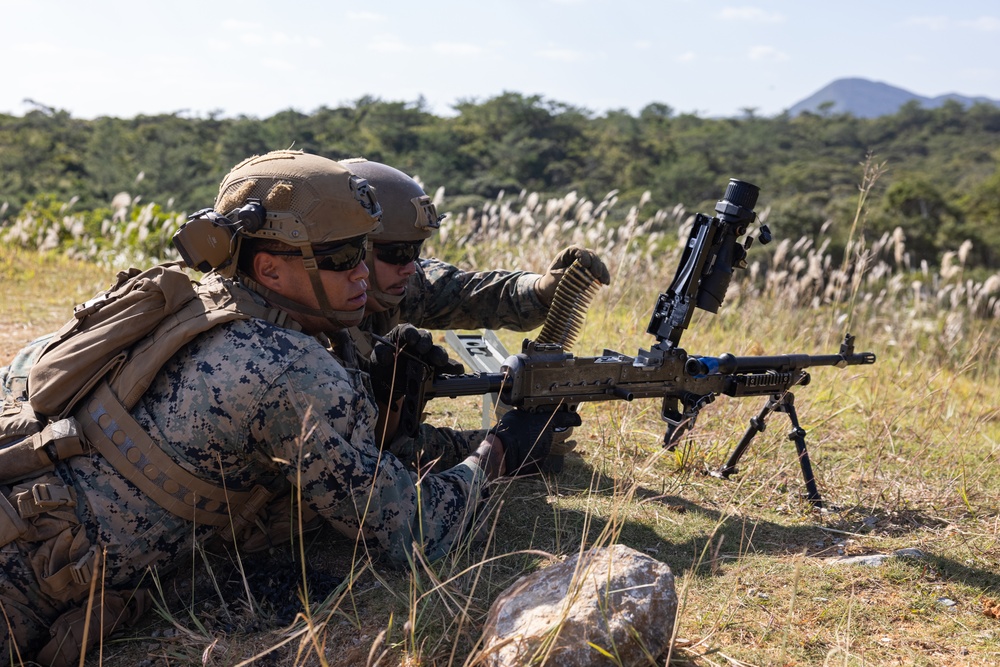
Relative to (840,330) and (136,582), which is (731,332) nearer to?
(840,330)

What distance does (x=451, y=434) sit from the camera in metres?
4.23

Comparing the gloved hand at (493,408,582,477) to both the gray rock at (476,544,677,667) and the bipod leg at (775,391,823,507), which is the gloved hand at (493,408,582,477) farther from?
the bipod leg at (775,391,823,507)

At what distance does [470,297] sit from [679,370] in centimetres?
124

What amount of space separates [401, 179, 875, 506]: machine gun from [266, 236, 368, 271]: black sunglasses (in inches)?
23.6

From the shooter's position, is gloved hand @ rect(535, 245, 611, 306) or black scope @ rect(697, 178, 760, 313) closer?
black scope @ rect(697, 178, 760, 313)

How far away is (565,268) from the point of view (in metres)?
4.41

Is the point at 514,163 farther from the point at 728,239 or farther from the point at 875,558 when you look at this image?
the point at 875,558

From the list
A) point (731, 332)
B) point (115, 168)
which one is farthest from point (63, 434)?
point (115, 168)

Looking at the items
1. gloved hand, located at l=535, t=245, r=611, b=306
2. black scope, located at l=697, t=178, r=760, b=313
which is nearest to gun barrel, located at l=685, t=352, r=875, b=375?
black scope, located at l=697, t=178, r=760, b=313

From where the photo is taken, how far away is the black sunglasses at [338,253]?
9.74ft

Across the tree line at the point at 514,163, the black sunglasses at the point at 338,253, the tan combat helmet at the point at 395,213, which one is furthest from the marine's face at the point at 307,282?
the tree line at the point at 514,163

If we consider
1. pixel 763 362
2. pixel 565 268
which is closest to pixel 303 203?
pixel 565 268

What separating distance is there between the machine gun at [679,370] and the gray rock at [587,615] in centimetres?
107

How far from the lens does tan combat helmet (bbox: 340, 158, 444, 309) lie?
3.86 m
